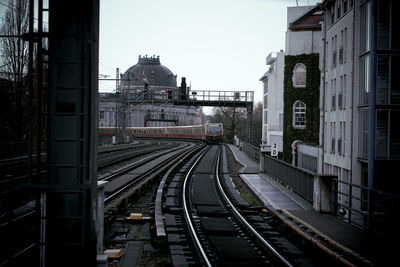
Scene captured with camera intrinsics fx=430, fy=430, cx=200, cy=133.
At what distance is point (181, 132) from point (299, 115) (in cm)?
5171

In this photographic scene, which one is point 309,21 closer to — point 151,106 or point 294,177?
point 294,177

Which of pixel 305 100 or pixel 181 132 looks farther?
pixel 181 132

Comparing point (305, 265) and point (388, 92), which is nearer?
point (305, 265)

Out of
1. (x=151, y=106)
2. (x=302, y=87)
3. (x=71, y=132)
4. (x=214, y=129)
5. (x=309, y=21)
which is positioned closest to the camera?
(x=71, y=132)

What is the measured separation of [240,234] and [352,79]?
1239 cm

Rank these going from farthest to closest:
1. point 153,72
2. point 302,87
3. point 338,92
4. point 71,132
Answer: point 153,72, point 302,87, point 338,92, point 71,132

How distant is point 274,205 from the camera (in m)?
13.9

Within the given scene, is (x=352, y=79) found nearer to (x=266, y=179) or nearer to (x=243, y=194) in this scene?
(x=266, y=179)

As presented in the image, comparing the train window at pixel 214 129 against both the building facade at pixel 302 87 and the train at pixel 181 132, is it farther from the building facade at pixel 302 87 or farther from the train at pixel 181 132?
the building facade at pixel 302 87

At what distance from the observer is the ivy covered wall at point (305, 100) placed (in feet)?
112

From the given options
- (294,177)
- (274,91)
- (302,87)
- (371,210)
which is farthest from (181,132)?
(371,210)

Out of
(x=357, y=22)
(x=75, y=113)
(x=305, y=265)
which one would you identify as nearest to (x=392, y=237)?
(x=305, y=265)

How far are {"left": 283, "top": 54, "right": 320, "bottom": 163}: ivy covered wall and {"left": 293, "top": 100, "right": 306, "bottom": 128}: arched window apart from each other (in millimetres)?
242

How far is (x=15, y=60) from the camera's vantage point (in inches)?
878
